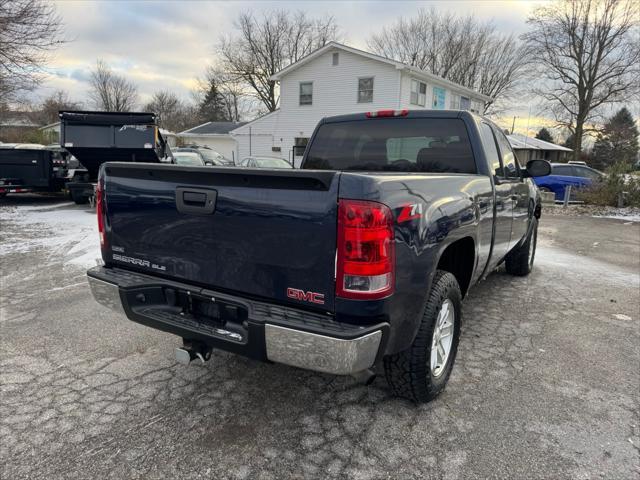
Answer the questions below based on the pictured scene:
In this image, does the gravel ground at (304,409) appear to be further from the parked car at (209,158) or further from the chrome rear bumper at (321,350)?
the parked car at (209,158)

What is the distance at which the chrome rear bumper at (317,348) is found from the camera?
1963 mm

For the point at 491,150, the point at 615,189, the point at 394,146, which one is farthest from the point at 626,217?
the point at 394,146

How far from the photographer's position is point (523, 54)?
114 feet

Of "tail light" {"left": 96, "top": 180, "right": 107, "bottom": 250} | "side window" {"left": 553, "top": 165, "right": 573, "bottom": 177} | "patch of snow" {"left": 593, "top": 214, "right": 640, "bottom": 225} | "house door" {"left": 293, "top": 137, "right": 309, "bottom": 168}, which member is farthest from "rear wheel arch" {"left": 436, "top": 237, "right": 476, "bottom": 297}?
"house door" {"left": 293, "top": 137, "right": 309, "bottom": 168}

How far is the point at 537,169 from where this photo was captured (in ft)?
14.9

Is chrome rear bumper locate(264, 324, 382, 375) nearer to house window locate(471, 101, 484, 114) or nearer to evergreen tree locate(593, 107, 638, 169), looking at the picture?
house window locate(471, 101, 484, 114)

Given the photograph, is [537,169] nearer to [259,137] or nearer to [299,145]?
[299,145]

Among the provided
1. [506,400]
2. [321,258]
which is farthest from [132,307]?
[506,400]

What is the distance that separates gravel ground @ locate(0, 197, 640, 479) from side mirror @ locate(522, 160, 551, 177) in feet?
4.87

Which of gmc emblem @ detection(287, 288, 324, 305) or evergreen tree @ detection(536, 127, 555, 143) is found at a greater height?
evergreen tree @ detection(536, 127, 555, 143)

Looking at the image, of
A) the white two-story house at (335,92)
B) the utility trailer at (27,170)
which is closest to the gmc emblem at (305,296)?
the utility trailer at (27,170)

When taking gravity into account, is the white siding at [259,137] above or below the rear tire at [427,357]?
above

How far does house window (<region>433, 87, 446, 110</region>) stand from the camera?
81.9 ft

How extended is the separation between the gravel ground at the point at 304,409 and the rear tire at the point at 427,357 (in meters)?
0.16
